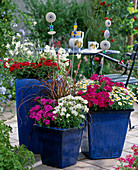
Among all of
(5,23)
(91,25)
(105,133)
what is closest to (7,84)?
(5,23)

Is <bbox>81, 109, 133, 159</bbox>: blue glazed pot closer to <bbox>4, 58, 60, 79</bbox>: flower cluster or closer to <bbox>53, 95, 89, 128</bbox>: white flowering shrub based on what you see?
<bbox>53, 95, 89, 128</bbox>: white flowering shrub

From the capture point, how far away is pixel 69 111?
2670 millimetres

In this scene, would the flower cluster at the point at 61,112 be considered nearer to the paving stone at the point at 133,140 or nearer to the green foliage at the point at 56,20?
the paving stone at the point at 133,140

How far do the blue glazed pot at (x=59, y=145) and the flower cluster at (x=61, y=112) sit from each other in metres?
0.06

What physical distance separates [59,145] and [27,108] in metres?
0.55

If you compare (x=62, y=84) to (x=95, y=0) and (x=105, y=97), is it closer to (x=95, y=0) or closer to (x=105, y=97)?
(x=105, y=97)

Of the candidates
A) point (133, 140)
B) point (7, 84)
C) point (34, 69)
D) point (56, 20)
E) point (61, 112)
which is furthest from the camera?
point (56, 20)

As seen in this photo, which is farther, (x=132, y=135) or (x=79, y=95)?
(x=132, y=135)

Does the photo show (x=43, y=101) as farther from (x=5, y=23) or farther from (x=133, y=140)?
(x=5, y=23)

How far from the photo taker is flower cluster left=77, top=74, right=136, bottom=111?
9.37 ft

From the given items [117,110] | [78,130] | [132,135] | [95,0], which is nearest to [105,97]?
[117,110]

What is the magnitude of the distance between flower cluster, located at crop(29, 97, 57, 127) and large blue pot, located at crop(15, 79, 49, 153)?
14cm

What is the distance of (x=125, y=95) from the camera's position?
303cm

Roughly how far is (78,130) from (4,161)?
0.77m
